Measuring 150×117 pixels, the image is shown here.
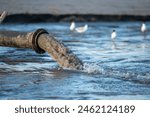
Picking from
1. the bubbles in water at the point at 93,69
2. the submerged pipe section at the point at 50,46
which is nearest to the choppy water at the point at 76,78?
the bubbles in water at the point at 93,69

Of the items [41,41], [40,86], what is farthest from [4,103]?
[41,41]

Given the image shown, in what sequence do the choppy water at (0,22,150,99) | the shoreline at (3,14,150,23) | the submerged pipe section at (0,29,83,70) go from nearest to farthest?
1. the choppy water at (0,22,150,99)
2. the submerged pipe section at (0,29,83,70)
3. the shoreline at (3,14,150,23)

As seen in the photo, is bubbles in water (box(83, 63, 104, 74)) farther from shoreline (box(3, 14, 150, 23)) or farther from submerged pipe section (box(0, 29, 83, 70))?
shoreline (box(3, 14, 150, 23))

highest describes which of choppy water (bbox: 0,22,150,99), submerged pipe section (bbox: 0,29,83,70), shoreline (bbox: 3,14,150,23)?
shoreline (bbox: 3,14,150,23)

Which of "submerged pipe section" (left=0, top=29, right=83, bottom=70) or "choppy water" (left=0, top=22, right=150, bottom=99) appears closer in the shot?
"choppy water" (left=0, top=22, right=150, bottom=99)

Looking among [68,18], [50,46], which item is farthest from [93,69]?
[68,18]

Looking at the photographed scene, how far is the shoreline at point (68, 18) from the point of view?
4441 centimetres

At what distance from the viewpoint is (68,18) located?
4978 centimetres

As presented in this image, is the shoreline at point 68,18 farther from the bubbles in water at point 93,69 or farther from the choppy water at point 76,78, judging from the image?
Answer: the bubbles in water at point 93,69

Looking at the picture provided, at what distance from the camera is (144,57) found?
1541 cm

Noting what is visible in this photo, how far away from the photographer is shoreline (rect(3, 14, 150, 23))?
1748 inches

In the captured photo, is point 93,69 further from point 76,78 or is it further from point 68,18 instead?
point 68,18

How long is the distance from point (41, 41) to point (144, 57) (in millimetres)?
4574

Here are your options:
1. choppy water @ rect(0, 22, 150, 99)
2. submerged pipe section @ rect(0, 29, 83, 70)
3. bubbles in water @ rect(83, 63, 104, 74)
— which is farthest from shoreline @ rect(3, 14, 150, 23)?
submerged pipe section @ rect(0, 29, 83, 70)
